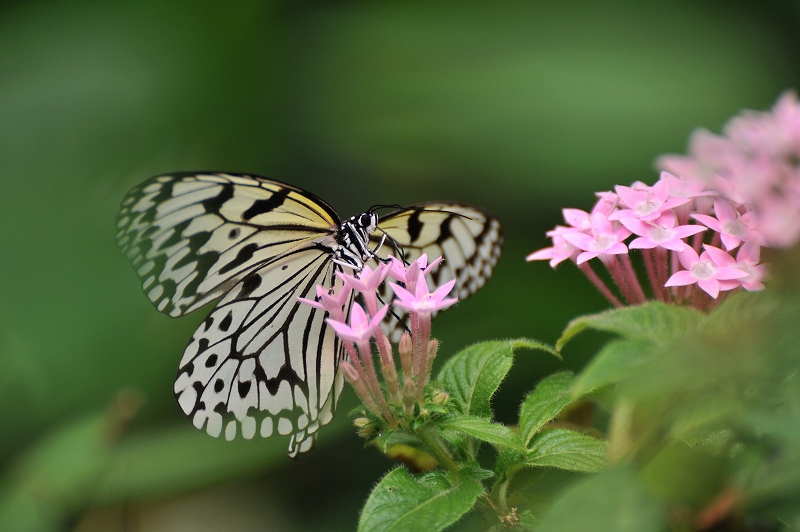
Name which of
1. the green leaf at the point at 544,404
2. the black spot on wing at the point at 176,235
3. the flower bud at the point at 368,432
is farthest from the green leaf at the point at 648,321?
the black spot on wing at the point at 176,235

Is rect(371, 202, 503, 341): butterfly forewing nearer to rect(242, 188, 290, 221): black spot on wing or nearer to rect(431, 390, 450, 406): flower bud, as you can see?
rect(242, 188, 290, 221): black spot on wing

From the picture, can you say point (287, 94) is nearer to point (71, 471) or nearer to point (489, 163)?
point (489, 163)

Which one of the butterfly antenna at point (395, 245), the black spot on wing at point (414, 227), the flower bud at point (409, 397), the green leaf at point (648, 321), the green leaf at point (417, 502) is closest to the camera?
the green leaf at point (648, 321)

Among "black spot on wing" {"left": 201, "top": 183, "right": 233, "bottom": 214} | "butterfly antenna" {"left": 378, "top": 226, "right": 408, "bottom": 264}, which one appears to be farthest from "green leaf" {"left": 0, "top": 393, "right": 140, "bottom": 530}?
"butterfly antenna" {"left": 378, "top": 226, "right": 408, "bottom": 264}

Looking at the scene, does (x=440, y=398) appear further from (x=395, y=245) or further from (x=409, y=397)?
(x=395, y=245)

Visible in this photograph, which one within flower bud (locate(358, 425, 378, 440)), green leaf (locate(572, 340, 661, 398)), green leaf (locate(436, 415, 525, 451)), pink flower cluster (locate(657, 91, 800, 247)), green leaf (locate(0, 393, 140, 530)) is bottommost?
green leaf (locate(0, 393, 140, 530))

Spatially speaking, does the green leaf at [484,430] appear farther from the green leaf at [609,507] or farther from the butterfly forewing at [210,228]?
the butterfly forewing at [210,228]

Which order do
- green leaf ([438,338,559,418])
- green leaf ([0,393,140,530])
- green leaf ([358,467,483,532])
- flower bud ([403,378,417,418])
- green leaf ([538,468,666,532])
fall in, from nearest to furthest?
1. green leaf ([538,468,666,532])
2. green leaf ([358,467,483,532])
3. flower bud ([403,378,417,418])
4. green leaf ([438,338,559,418])
5. green leaf ([0,393,140,530])

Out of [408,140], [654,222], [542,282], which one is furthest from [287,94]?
[654,222]

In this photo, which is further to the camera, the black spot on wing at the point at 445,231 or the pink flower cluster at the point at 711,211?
the black spot on wing at the point at 445,231

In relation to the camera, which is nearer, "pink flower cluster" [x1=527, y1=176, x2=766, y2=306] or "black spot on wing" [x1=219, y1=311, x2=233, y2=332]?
"pink flower cluster" [x1=527, y1=176, x2=766, y2=306]
